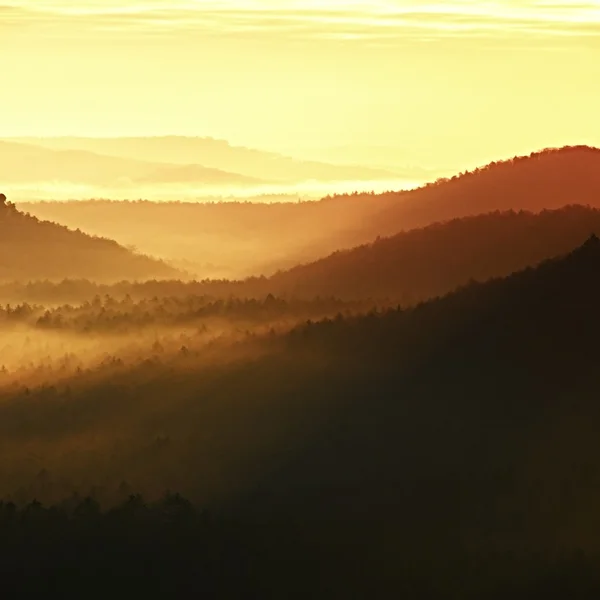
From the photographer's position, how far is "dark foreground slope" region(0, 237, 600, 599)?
108 metres

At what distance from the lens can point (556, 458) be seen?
131 metres

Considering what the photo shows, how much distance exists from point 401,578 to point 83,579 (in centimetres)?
2044

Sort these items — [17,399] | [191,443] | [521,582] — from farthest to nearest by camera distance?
[17,399] → [191,443] → [521,582]

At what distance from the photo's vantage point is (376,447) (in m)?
138

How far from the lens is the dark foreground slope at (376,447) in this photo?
108312 mm

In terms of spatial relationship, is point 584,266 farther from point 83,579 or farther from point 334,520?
point 83,579

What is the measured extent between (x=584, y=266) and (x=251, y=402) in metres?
43.9

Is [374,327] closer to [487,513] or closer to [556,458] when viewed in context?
[556,458]

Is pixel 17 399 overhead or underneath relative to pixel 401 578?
overhead

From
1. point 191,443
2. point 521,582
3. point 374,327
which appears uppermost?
point 374,327

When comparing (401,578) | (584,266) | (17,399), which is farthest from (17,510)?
(584,266)

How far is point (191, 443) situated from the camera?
146 metres

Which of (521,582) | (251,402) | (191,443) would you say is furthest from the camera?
(251,402)

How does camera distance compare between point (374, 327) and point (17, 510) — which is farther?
point (374, 327)
